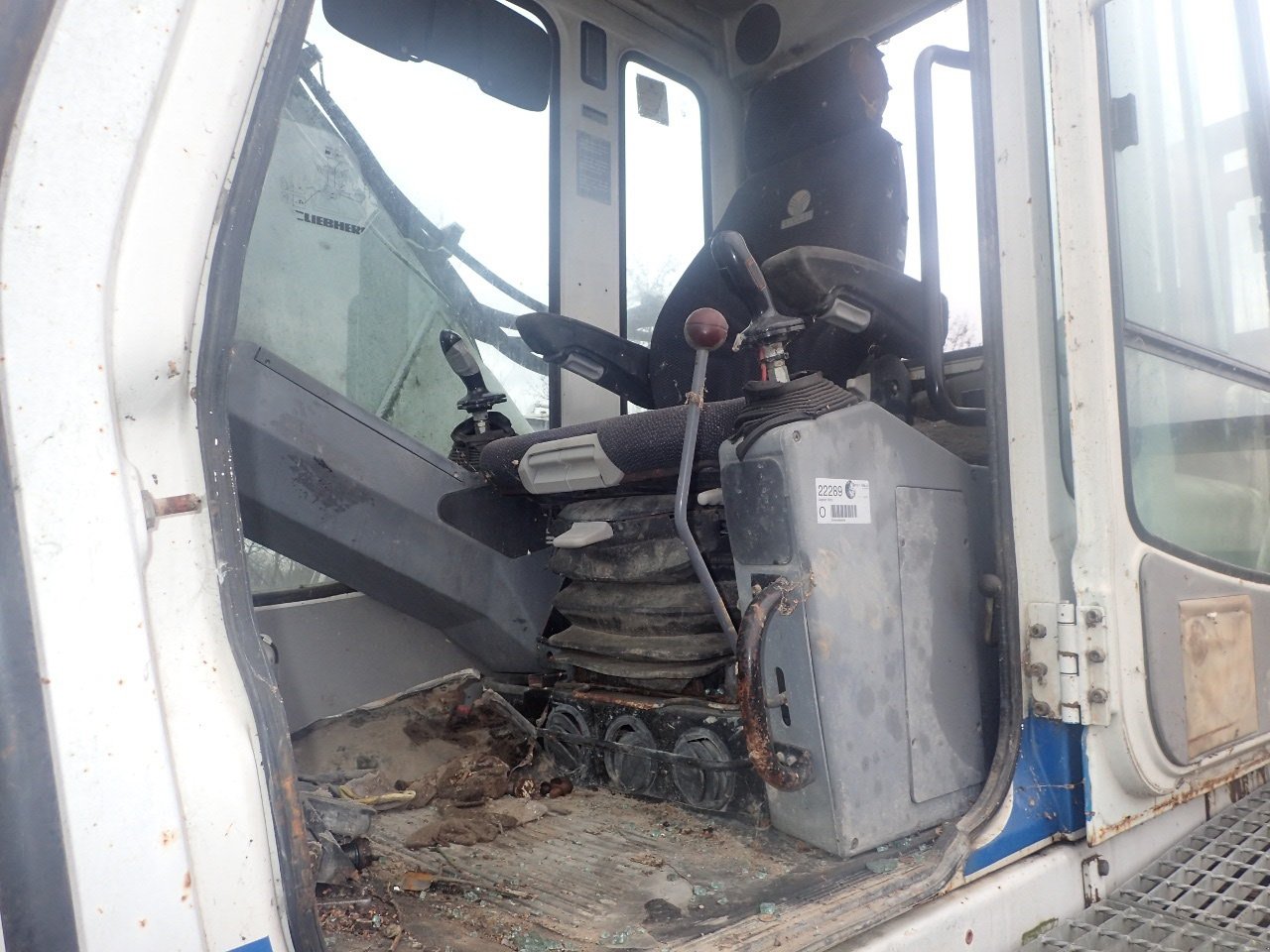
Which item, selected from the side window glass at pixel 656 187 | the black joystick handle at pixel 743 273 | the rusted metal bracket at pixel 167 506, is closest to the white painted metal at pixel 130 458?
the rusted metal bracket at pixel 167 506

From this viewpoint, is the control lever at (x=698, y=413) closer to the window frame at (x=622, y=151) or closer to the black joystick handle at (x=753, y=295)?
the black joystick handle at (x=753, y=295)

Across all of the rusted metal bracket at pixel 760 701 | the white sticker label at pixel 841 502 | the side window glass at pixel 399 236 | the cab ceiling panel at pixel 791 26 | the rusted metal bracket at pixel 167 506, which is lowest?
the rusted metal bracket at pixel 760 701

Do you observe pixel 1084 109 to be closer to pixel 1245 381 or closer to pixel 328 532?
pixel 1245 381

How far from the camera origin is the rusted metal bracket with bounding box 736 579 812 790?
1288mm

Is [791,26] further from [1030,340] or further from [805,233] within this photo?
[1030,340]

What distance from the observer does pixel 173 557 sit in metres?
0.72

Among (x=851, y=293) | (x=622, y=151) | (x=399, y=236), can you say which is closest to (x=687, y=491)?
(x=851, y=293)

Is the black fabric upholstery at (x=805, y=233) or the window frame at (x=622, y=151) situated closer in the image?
the black fabric upholstery at (x=805, y=233)

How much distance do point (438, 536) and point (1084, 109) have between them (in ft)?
4.64

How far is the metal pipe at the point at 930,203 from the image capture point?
62.1 inches

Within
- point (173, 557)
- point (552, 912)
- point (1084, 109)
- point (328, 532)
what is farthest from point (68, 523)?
point (1084, 109)

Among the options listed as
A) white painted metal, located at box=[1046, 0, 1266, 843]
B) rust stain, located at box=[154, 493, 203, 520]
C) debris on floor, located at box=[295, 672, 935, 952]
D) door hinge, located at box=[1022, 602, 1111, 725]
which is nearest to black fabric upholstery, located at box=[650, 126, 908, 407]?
white painted metal, located at box=[1046, 0, 1266, 843]

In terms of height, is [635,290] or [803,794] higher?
[635,290]

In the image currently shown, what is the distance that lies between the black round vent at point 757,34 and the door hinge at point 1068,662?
2.10 m
